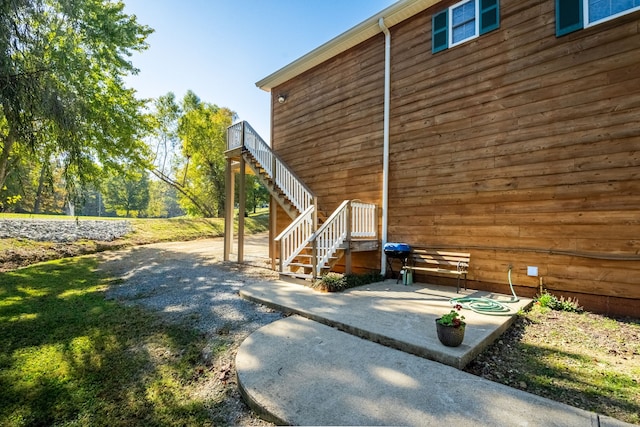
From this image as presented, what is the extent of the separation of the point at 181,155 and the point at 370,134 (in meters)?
22.1

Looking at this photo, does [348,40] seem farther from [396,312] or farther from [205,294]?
[205,294]

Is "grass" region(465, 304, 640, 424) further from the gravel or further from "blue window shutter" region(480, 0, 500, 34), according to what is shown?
the gravel

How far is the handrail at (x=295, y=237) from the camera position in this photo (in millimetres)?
5887

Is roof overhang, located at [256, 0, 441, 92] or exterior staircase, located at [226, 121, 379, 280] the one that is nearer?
exterior staircase, located at [226, 121, 379, 280]

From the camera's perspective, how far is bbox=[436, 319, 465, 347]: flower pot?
272 centimetres

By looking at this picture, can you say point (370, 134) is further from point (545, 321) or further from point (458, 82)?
point (545, 321)

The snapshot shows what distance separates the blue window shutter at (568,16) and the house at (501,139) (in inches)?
0.9

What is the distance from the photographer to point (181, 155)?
80.5ft

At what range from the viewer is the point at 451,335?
2730 millimetres

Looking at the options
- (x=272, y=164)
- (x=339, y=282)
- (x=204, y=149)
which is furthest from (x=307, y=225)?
(x=204, y=149)

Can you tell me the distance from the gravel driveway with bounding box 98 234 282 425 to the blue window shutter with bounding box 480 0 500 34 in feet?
19.9

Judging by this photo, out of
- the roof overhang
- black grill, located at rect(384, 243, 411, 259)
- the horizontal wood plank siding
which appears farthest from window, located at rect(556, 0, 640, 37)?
black grill, located at rect(384, 243, 411, 259)

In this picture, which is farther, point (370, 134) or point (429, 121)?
point (370, 134)

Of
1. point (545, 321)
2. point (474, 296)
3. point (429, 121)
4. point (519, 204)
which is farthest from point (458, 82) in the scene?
point (545, 321)
